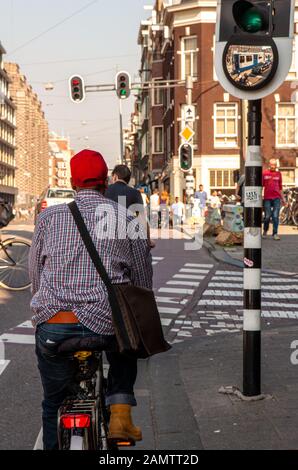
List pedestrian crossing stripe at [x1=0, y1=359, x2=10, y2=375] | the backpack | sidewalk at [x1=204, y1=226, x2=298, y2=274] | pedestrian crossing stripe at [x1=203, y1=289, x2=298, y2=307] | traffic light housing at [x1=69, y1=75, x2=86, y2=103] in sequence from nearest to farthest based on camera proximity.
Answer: pedestrian crossing stripe at [x1=0, y1=359, x2=10, y2=375] → pedestrian crossing stripe at [x1=203, y1=289, x2=298, y2=307] → the backpack → sidewalk at [x1=204, y1=226, x2=298, y2=274] → traffic light housing at [x1=69, y1=75, x2=86, y2=103]

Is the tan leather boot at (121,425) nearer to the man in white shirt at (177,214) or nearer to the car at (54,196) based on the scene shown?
the car at (54,196)

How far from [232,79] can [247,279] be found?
1.34 meters

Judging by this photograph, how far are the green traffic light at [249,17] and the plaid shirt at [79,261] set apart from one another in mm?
2033

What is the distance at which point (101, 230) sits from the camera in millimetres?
3689

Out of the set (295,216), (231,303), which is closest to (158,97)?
(295,216)

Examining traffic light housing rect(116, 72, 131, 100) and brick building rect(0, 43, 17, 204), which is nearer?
traffic light housing rect(116, 72, 131, 100)

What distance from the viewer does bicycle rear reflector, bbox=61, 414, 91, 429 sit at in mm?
3326

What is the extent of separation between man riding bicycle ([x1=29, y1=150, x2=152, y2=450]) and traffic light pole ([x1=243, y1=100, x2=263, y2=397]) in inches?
65.6

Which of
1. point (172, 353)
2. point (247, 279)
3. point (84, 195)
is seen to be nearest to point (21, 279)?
point (172, 353)

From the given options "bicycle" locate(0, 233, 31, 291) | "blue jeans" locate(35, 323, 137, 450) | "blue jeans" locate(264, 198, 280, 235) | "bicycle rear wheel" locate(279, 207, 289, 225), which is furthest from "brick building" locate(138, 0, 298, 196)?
"blue jeans" locate(35, 323, 137, 450)

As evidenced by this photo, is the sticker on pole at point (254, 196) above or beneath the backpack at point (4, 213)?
above

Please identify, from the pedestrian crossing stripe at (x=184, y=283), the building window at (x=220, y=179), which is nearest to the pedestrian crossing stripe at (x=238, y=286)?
the pedestrian crossing stripe at (x=184, y=283)

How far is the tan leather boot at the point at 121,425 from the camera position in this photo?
146 inches

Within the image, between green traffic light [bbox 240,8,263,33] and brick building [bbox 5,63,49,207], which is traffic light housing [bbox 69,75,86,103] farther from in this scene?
brick building [bbox 5,63,49,207]
